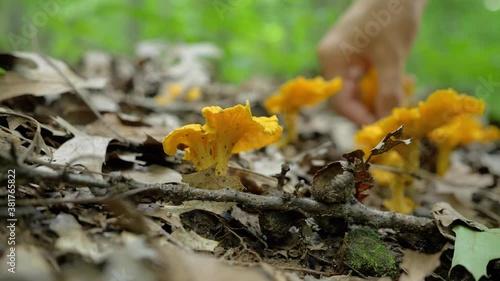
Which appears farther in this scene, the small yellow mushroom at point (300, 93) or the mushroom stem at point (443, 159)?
the mushroom stem at point (443, 159)

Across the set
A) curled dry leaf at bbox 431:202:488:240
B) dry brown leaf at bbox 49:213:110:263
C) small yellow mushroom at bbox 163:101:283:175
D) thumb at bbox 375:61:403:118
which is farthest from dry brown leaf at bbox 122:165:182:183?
thumb at bbox 375:61:403:118

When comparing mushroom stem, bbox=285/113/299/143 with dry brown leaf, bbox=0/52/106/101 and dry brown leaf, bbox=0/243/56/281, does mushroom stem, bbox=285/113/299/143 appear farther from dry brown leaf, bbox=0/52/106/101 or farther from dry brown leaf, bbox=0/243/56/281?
dry brown leaf, bbox=0/243/56/281

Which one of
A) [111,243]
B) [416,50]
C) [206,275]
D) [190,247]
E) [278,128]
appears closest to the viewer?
[206,275]

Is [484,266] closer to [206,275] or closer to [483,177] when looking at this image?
[206,275]

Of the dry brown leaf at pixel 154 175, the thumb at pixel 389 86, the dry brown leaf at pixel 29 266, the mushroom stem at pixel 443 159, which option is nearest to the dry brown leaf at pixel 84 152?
the dry brown leaf at pixel 154 175

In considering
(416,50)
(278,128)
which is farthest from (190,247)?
(416,50)

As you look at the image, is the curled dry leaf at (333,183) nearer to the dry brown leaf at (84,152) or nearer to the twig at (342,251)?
the twig at (342,251)

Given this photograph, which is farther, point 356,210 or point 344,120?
point 344,120
